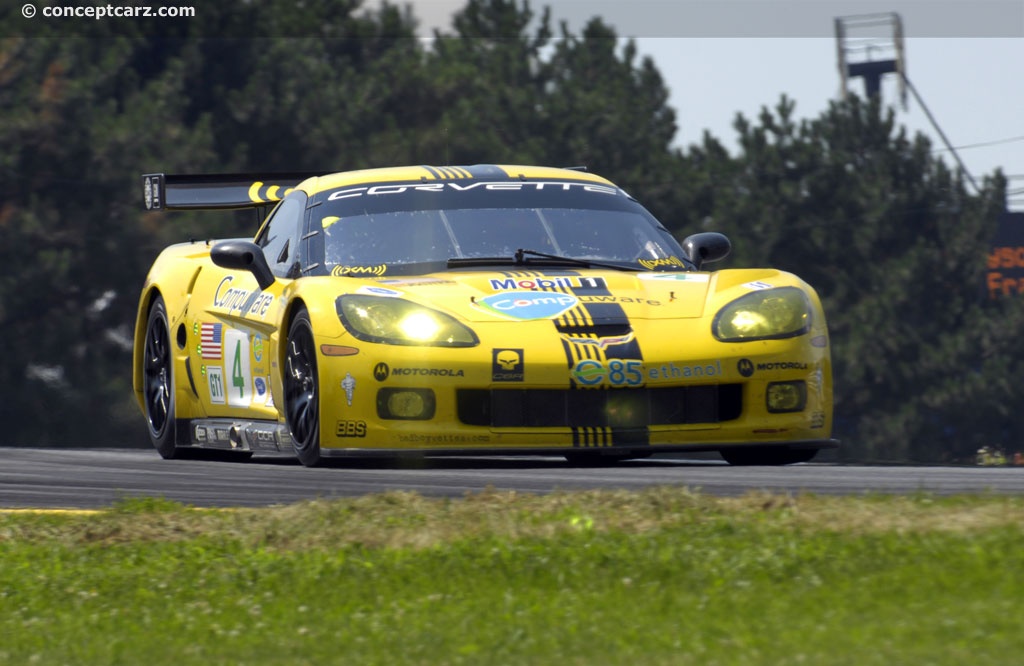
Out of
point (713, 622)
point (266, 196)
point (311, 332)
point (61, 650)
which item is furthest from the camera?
point (266, 196)

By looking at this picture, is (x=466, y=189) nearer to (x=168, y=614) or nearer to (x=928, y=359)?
(x=168, y=614)

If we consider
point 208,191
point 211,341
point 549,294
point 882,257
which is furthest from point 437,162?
point 549,294

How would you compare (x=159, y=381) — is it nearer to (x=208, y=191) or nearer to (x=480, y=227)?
(x=208, y=191)

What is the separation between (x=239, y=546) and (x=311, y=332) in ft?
5.32

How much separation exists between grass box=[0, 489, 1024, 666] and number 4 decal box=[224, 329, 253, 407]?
200 centimetres

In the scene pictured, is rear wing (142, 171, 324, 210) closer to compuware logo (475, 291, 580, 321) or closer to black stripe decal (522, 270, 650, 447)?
compuware logo (475, 291, 580, 321)

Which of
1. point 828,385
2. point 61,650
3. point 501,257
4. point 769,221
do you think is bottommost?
point 61,650

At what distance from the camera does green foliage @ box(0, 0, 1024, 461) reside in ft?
115

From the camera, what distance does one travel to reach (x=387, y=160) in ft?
133

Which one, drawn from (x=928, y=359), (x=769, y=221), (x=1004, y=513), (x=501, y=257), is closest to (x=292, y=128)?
(x=769, y=221)

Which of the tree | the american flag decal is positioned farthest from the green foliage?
the american flag decal

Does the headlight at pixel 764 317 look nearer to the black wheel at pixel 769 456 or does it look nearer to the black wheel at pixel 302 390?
the black wheel at pixel 769 456

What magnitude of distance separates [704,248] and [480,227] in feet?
3.67

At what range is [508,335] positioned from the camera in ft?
24.2
